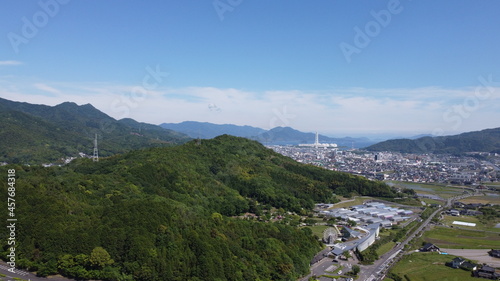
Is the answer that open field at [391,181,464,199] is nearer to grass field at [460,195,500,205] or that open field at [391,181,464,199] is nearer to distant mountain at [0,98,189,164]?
grass field at [460,195,500,205]

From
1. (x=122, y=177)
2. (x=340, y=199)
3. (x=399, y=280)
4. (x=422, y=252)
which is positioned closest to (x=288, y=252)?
(x=399, y=280)

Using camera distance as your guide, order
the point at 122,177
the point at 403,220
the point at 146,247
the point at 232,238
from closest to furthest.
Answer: the point at 146,247, the point at 232,238, the point at 122,177, the point at 403,220

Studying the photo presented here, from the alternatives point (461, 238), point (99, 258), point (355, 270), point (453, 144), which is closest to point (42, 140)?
point (99, 258)

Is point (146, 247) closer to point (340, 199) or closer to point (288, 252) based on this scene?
point (288, 252)

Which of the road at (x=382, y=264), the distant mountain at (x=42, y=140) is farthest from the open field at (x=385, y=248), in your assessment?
the distant mountain at (x=42, y=140)

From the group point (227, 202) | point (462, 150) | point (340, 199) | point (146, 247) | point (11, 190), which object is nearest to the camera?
point (146, 247)

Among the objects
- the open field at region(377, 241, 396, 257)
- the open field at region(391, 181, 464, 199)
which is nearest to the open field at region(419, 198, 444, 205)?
the open field at region(391, 181, 464, 199)

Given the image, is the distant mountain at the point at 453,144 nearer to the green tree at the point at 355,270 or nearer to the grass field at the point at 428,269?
the grass field at the point at 428,269
